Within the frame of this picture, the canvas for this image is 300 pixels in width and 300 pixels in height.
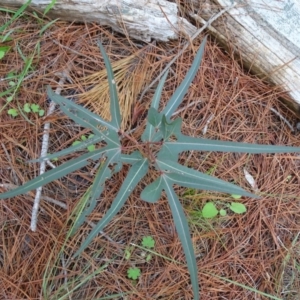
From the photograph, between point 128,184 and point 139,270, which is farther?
point 139,270

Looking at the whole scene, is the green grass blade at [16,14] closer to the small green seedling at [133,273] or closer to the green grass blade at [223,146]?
the green grass blade at [223,146]

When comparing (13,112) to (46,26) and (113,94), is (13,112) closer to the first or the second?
(46,26)

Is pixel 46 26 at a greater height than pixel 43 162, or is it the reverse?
pixel 46 26

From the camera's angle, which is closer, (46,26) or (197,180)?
(197,180)

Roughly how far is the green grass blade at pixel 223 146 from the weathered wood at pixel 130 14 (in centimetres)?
68

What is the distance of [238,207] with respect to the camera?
5.53 feet

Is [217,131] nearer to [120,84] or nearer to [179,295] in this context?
[120,84]

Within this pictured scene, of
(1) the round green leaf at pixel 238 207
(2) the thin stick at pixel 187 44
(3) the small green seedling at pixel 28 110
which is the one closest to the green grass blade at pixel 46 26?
(3) the small green seedling at pixel 28 110

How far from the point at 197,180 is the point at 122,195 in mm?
229

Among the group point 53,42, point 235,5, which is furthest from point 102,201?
point 235,5

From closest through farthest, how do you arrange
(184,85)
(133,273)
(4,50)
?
(184,85) < (133,273) < (4,50)

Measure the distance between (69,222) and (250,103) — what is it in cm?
92

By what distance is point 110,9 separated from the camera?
171 centimetres

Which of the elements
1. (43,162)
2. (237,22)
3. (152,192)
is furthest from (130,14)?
(152,192)
